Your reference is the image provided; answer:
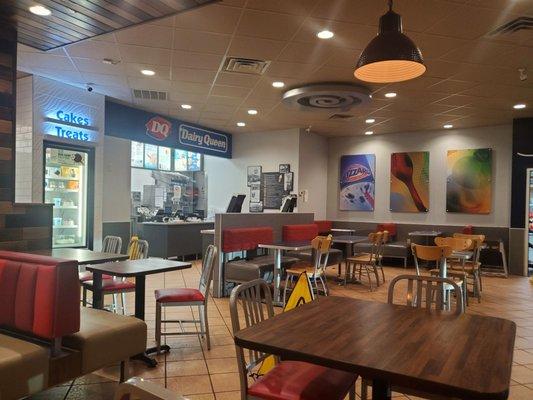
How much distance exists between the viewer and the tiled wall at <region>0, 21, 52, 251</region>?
388 cm

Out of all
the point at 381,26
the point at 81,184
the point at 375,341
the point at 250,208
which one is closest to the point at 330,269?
the point at 250,208

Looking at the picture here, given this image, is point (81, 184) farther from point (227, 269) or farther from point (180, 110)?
point (227, 269)

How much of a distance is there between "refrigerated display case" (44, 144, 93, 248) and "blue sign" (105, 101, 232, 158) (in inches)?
40.3

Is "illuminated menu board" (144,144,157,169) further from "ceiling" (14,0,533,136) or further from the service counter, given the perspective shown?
"ceiling" (14,0,533,136)

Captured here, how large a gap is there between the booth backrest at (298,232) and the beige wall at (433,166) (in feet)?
11.5

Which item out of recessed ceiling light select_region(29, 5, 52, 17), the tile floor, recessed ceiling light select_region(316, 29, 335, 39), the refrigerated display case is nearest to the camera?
the tile floor

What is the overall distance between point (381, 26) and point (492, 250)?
25.1 feet

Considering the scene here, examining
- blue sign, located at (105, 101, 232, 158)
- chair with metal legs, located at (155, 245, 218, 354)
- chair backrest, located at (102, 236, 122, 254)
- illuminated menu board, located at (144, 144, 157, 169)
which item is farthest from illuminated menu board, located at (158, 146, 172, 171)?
chair with metal legs, located at (155, 245, 218, 354)

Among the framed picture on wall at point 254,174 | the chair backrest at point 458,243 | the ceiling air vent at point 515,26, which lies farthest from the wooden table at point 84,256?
the framed picture on wall at point 254,174

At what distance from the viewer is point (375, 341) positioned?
1.66 m

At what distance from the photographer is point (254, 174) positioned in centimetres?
1047

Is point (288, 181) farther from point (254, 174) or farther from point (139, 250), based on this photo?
point (139, 250)

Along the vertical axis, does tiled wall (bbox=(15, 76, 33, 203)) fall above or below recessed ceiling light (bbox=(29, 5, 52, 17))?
below

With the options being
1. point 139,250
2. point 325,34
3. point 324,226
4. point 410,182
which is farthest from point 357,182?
point 139,250
